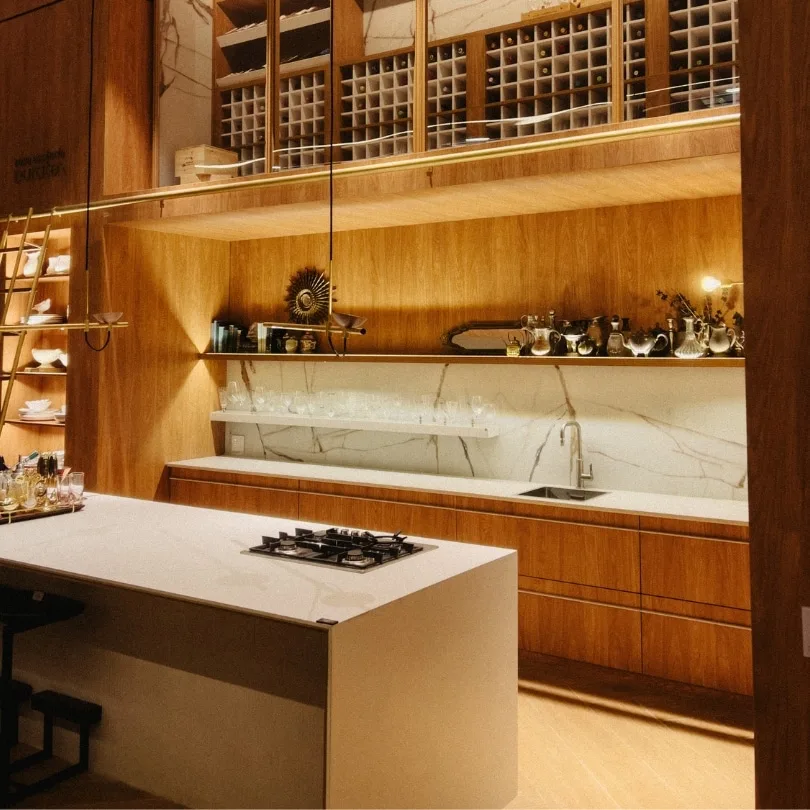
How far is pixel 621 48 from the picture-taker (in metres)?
3.92

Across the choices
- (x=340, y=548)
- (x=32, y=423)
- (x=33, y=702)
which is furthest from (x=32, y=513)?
(x=32, y=423)

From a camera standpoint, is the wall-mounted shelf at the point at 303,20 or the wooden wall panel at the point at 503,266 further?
the wall-mounted shelf at the point at 303,20

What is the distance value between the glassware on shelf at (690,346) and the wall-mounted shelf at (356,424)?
1.26 meters

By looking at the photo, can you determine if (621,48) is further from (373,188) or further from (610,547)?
(610,547)

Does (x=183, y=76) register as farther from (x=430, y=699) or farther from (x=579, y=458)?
(x=430, y=699)

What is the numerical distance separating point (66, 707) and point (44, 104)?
448cm

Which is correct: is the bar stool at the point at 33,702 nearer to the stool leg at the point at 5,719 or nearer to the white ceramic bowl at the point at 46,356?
the stool leg at the point at 5,719

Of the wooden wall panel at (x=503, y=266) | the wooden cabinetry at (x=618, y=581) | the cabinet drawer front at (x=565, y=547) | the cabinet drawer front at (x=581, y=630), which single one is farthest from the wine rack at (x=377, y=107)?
the cabinet drawer front at (x=581, y=630)

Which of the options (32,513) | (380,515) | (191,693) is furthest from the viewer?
(380,515)

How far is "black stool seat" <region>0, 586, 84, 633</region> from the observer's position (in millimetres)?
2768

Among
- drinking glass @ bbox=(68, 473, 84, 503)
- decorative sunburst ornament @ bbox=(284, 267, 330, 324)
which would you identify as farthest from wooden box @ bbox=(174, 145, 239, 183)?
drinking glass @ bbox=(68, 473, 84, 503)

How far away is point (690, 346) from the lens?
4363mm

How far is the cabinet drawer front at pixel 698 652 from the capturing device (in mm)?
3828

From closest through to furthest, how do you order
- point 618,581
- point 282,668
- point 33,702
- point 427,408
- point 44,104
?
point 282,668, point 33,702, point 618,581, point 427,408, point 44,104
